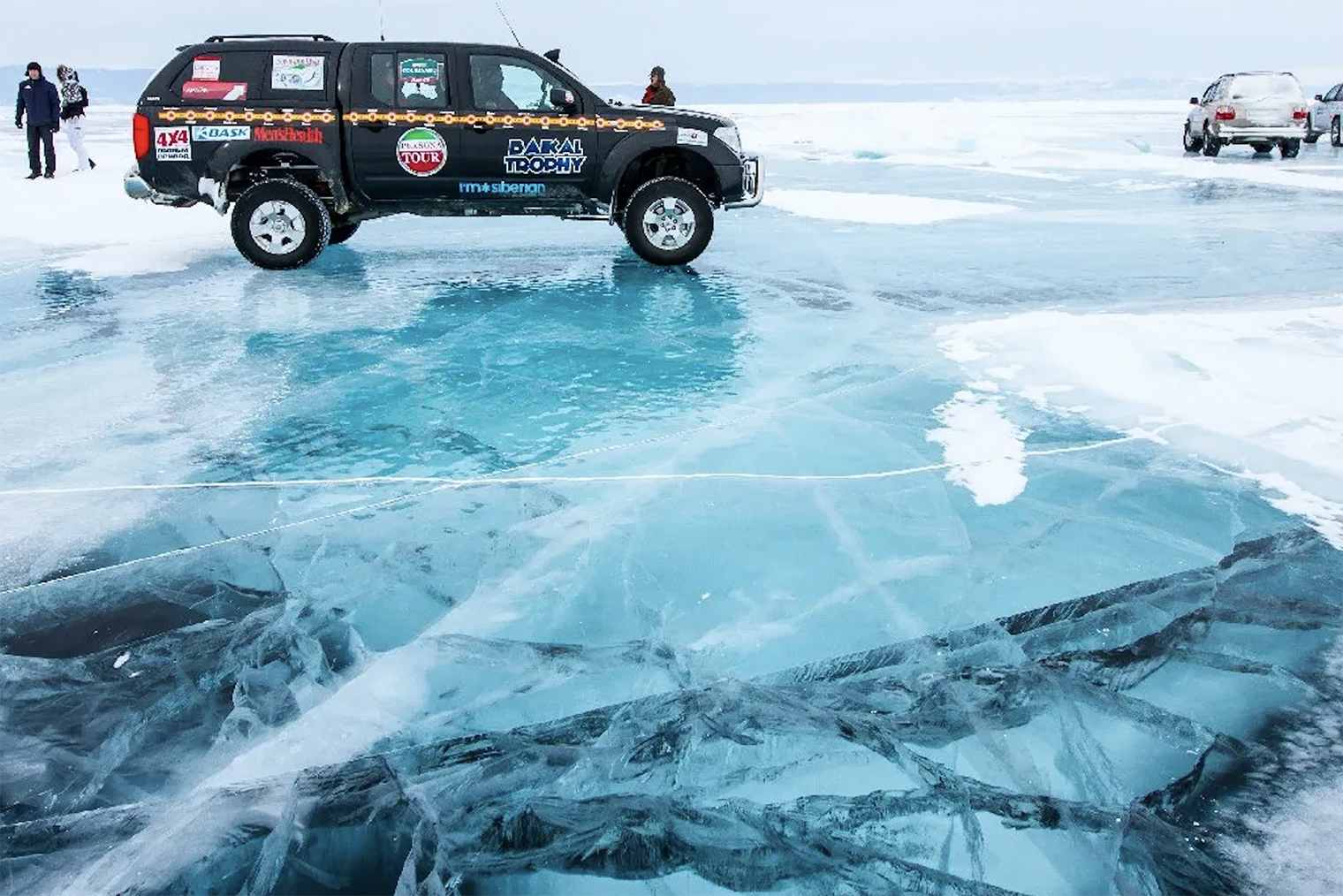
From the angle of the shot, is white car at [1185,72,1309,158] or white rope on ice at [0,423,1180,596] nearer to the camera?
white rope on ice at [0,423,1180,596]

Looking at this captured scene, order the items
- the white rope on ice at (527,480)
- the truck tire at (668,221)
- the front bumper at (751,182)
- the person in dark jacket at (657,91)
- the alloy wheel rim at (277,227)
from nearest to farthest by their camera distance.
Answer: the white rope on ice at (527,480)
the alloy wheel rim at (277,227)
the truck tire at (668,221)
the front bumper at (751,182)
the person in dark jacket at (657,91)

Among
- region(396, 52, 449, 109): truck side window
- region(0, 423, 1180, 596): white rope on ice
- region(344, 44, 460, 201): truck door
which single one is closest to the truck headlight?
region(344, 44, 460, 201): truck door

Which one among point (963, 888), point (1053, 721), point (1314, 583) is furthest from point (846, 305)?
point (963, 888)

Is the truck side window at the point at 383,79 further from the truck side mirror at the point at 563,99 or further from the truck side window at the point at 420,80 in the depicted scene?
the truck side mirror at the point at 563,99

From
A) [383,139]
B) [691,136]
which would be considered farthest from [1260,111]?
[383,139]

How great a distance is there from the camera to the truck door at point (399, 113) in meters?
9.77

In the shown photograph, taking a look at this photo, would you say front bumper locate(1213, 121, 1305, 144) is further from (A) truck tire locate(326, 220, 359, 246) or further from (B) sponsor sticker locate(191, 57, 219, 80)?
(B) sponsor sticker locate(191, 57, 219, 80)

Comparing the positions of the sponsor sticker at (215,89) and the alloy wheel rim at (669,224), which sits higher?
the sponsor sticker at (215,89)

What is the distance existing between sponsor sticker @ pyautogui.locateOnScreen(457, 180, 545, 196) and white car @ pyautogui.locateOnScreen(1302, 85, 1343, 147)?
26715 millimetres

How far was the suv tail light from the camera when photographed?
9.66m

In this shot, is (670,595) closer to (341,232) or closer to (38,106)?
(341,232)

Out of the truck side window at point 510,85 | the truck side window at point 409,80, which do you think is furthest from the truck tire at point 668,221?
the truck side window at point 409,80

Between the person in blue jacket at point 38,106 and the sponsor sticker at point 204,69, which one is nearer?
the sponsor sticker at point 204,69

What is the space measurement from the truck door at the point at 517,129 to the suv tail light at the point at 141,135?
2574 mm
